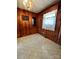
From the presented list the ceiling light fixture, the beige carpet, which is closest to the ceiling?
the ceiling light fixture

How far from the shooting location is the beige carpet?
2033 millimetres

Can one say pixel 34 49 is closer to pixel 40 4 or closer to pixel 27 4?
pixel 27 4

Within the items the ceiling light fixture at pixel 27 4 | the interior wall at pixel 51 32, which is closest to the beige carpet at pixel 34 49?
the interior wall at pixel 51 32

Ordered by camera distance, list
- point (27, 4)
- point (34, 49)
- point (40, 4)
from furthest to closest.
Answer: point (40, 4), point (27, 4), point (34, 49)

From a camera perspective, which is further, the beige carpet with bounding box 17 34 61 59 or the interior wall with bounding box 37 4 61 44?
the interior wall with bounding box 37 4 61 44

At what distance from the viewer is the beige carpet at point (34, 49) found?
203 cm

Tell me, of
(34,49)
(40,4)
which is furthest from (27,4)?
(34,49)

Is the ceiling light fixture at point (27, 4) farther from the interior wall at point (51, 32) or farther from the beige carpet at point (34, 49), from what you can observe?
the beige carpet at point (34, 49)

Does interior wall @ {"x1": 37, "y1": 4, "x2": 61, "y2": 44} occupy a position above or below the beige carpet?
above

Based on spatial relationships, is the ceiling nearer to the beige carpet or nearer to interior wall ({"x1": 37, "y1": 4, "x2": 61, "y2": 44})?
interior wall ({"x1": 37, "y1": 4, "x2": 61, "y2": 44})

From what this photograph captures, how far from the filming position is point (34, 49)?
2.46 m
